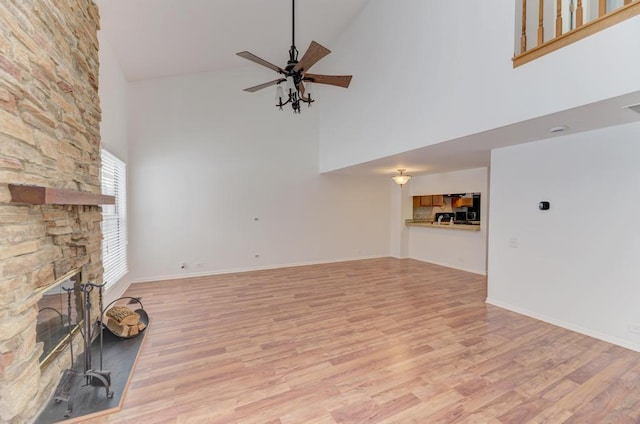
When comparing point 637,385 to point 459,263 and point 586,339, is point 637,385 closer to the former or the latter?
point 586,339

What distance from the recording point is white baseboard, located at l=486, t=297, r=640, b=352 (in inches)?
116

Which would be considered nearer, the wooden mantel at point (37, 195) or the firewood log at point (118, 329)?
the wooden mantel at point (37, 195)

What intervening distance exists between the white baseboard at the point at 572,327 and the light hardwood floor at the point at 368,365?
0.12m

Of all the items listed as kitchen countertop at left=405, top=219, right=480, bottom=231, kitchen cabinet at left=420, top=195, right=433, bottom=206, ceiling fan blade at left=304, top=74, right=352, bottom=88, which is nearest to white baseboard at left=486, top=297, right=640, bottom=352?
kitchen countertop at left=405, top=219, right=480, bottom=231

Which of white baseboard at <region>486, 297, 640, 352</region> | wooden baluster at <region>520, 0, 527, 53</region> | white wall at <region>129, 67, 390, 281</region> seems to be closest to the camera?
wooden baluster at <region>520, 0, 527, 53</region>

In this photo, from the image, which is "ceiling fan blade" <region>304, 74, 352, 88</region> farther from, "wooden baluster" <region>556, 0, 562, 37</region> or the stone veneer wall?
the stone veneer wall

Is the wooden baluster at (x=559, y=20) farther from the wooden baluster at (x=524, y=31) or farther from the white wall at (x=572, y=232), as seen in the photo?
the white wall at (x=572, y=232)

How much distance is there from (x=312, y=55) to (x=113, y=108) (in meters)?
3.52

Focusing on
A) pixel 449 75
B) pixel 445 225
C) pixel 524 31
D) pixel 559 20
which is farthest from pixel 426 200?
pixel 559 20

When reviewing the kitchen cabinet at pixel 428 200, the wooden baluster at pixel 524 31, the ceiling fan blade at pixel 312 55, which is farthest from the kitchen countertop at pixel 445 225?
the ceiling fan blade at pixel 312 55

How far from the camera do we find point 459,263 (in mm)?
6488

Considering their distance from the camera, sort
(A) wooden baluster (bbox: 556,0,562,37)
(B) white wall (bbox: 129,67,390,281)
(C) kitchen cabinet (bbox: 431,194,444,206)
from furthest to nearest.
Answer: (C) kitchen cabinet (bbox: 431,194,444,206) → (B) white wall (bbox: 129,67,390,281) → (A) wooden baluster (bbox: 556,0,562,37)

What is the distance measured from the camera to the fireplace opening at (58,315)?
6.69 feet

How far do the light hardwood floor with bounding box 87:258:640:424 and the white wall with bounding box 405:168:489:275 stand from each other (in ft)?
6.46
